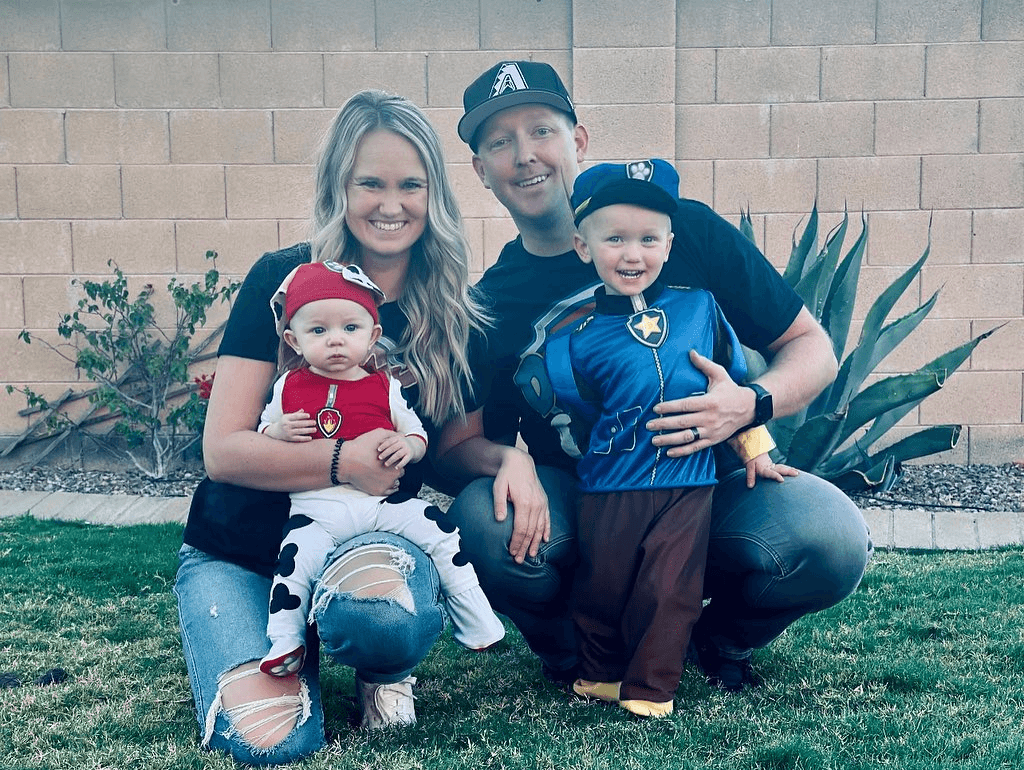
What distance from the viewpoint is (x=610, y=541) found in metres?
2.40

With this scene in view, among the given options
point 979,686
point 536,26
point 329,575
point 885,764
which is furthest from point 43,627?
point 536,26

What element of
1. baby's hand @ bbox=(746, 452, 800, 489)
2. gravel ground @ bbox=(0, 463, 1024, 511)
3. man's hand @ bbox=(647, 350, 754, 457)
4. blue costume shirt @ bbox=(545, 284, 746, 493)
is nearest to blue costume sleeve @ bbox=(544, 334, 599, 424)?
blue costume shirt @ bbox=(545, 284, 746, 493)

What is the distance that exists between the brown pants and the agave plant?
2.25 metres

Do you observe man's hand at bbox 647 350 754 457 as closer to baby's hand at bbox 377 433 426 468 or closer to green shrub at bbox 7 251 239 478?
baby's hand at bbox 377 433 426 468

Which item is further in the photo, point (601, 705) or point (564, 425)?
point (564, 425)

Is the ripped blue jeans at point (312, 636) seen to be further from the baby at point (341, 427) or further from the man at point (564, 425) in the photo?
the man at point (564, 425)

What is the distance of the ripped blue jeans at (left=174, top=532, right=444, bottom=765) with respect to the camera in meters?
2.24

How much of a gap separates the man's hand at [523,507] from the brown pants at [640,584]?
0.33 feet

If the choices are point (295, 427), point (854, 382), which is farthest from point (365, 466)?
point (854, 382)

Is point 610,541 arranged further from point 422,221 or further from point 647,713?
point 422,221

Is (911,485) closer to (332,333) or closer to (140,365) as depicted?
(332,333)

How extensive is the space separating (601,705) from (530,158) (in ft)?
4.62

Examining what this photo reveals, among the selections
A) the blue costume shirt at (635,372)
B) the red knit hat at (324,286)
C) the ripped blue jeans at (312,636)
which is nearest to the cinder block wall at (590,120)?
the blue costume shirt at (635,372)

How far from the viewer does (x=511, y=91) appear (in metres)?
2.76
